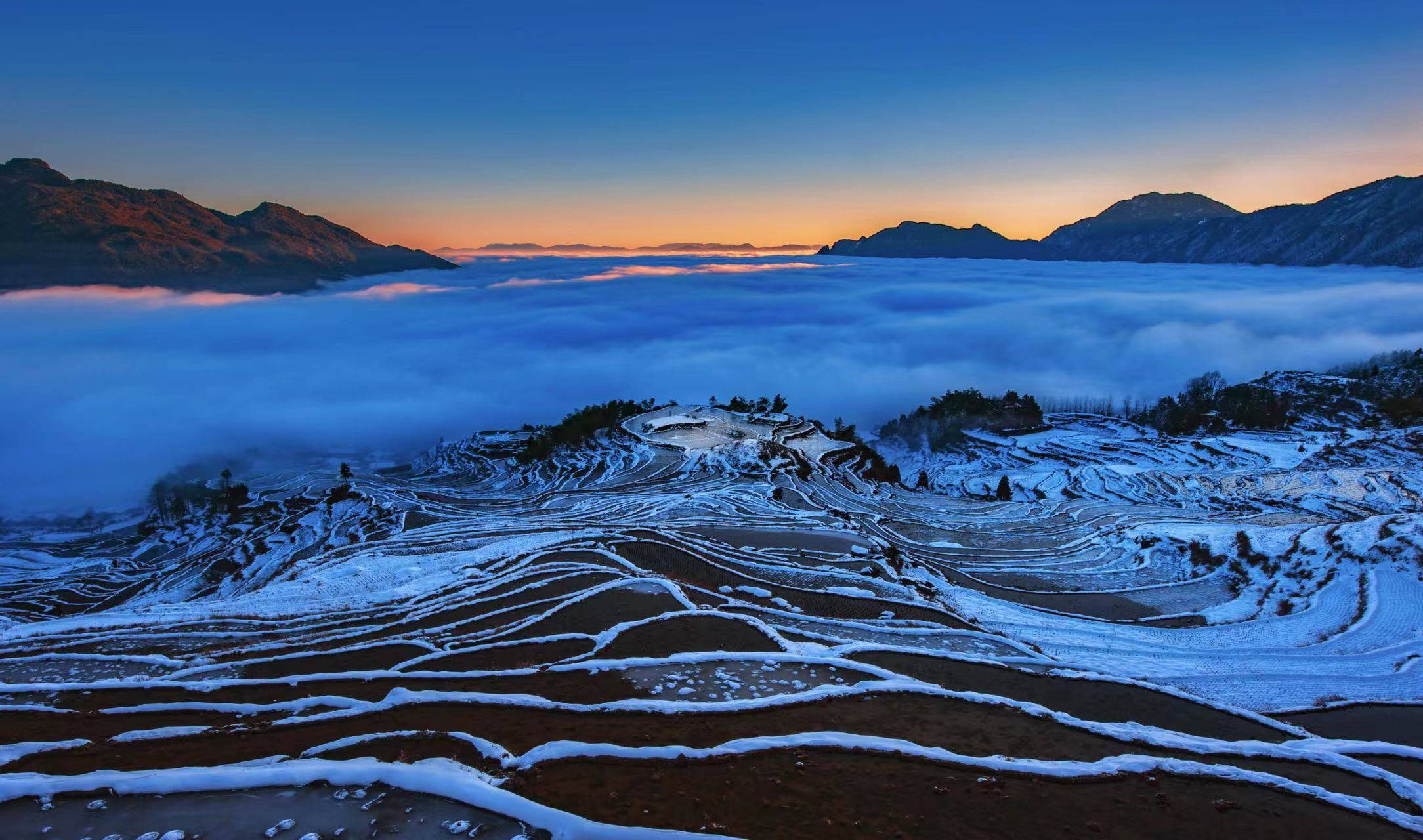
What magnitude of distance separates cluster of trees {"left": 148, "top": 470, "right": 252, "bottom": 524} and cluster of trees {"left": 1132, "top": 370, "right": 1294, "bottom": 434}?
602 feet

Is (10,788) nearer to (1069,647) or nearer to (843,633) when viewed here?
(843,633)

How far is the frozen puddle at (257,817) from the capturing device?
1102 cm

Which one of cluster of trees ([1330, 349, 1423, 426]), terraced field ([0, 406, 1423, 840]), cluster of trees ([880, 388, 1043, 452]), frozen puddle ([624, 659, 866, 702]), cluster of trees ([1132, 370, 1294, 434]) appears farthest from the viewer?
cluster of trees ([880, 388, 1043, 452])

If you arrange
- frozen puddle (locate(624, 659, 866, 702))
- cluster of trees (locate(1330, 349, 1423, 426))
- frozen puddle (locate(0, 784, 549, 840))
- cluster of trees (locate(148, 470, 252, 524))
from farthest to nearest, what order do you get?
cluster of trees (locate(148, 470, 252, 524)), cluster of trees (locate(1330, 349, 1423, 426)), frozen puddle (locate(624, 659, 866, 702)), frozen puddle (locate(0, 784, 549, 840))

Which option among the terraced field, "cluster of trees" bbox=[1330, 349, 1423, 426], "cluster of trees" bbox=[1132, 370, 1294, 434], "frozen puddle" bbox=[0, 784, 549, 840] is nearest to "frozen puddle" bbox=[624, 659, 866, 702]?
the terraced field

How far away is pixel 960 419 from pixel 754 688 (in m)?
168

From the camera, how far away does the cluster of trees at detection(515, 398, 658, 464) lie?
118812mm

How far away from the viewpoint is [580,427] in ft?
405

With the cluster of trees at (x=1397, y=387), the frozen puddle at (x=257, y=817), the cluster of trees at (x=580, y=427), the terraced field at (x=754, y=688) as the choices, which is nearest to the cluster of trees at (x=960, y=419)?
the cluster of trees at (x=1397, y=387)

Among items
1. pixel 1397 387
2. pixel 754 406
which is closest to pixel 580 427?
pixel 754 406

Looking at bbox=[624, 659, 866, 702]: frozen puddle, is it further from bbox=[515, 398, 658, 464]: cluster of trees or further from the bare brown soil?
bbox=[515, 398, 658, 464]: cluster of trees

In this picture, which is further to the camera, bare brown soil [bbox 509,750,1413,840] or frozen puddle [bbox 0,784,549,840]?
bare brown soil [bbox 509,750,1413,840]

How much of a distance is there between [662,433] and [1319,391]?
16025 centimetres

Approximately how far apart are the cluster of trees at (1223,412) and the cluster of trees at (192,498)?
7226 inches
